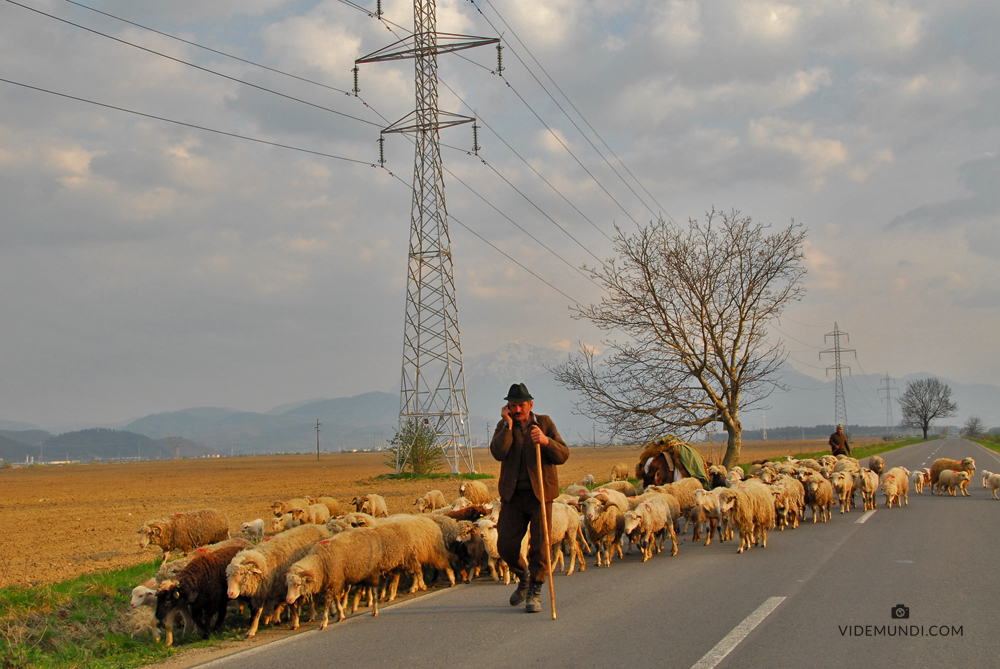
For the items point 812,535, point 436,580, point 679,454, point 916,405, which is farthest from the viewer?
point 916,405

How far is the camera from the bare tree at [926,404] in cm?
13812

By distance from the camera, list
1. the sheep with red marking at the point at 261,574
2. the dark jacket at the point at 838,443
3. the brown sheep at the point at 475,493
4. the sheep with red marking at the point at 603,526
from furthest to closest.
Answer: the dark jacket at the point at 838,443 < the brown sheep at the point at 475,493 < the sheep with red marking at the point at 603,526 < the sheep with red marking at the point at 261,574

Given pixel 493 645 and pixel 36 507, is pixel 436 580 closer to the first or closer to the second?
pixel 493 645

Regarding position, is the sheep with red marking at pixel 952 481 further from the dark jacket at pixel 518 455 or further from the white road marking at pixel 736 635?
the dark jacket at pixel 518 455

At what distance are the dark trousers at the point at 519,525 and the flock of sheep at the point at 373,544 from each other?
31.2 inches

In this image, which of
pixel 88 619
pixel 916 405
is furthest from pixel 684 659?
pixel 916 405

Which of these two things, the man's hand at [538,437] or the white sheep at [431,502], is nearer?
the man's hand at [538,437]

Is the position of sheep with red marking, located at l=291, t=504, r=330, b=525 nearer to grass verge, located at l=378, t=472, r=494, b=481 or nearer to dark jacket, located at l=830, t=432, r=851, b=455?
dark jacket, located at l=830, t=432, r=851, b=455

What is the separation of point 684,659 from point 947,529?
10.3m

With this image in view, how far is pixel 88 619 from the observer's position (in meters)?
8.77

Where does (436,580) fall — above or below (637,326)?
below

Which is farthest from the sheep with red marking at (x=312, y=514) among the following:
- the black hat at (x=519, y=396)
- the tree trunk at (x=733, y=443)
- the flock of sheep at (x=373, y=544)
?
the tree trunk at (x=733, y=443)

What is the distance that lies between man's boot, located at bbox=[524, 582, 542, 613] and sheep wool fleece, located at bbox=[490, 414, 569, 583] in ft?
0.28

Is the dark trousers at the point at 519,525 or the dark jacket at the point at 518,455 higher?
the dark jacket at the point at 518,455
